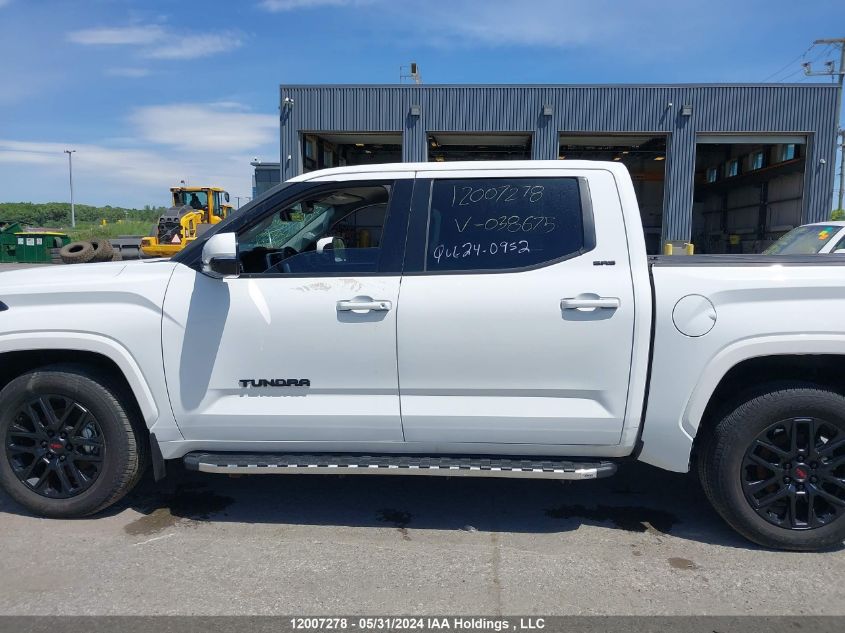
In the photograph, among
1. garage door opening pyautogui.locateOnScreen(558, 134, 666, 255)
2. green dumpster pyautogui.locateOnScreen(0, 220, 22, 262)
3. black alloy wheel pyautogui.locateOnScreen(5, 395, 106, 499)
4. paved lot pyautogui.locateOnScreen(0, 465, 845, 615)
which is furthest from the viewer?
green dumpster pyautogui.locateOnScreen(0, 220, 22, 262)

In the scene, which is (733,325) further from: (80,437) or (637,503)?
(80,437)

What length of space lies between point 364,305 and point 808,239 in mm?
8726

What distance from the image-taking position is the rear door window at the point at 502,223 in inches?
138

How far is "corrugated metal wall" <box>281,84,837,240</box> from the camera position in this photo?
74.5ft

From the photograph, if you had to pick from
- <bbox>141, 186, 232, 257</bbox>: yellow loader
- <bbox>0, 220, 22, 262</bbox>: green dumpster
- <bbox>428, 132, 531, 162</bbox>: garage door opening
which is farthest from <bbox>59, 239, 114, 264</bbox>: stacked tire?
<bbox>0, 220, 22, 262</bbox>: green dumpster

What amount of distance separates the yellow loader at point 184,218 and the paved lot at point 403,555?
57.4ft

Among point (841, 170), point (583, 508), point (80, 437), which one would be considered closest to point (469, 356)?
point (583, 508)

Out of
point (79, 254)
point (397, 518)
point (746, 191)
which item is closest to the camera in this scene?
point (397, 518)

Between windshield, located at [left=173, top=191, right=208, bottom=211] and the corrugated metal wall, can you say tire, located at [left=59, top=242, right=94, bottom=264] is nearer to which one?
windshield, located at [left=173, top=191, right=208, bottom=211]

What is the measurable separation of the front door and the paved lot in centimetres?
61

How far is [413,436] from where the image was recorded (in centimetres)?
354

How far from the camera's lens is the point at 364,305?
136 inches

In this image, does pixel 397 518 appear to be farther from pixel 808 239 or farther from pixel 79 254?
pixel 79 254

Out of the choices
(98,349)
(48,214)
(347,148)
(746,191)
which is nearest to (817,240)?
(98,349)
